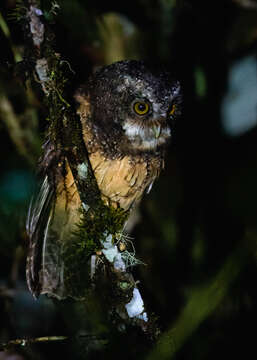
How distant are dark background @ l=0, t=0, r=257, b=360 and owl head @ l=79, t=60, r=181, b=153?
0.45 m

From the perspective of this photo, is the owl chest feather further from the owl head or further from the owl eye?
the owl eye

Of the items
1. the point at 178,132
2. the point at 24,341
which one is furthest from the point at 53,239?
the point at 178,132

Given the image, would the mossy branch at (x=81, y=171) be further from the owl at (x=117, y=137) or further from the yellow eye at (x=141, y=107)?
the yellow eye at (x=141, y=107)

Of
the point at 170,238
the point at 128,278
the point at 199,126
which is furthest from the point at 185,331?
the point at 199,126

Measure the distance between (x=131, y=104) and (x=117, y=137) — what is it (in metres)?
0.18

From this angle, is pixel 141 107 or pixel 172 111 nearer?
pixel 141 107

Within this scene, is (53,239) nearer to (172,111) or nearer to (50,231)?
(50,231)

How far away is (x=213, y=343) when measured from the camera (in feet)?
5.29

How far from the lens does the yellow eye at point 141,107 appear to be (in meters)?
2.01

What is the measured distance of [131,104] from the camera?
2004 millimetres

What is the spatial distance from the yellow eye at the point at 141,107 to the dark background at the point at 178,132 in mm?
575

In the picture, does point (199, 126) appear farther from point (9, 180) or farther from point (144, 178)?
point (9, 180)

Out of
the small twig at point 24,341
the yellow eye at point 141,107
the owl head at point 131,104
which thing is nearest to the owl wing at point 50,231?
the owl head at point 131,104

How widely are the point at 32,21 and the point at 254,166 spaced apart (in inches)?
65.1
